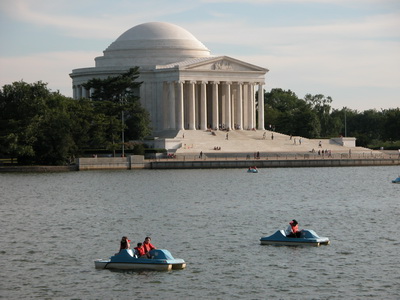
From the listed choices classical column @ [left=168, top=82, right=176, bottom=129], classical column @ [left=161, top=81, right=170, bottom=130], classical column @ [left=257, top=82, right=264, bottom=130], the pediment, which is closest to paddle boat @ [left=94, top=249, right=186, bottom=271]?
the pediment

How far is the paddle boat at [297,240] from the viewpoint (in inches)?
2048

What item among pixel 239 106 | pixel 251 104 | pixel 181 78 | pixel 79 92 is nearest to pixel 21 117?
pixel 181 78

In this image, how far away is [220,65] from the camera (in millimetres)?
160250

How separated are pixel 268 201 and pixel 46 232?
24378 millimetres

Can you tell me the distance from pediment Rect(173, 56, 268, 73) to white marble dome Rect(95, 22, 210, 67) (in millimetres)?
8195

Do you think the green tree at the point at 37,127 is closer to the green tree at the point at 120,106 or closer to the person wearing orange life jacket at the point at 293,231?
the green tree at the point at 120,106

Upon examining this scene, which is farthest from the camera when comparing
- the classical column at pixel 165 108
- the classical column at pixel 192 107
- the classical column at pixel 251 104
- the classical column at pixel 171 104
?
the classical column at pixel 251 104

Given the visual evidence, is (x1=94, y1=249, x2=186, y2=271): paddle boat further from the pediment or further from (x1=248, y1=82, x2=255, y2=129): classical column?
(x1=248, y1=82, x2=255, y2=129): classical column

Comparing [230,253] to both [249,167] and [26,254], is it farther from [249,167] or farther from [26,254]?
[249,167]

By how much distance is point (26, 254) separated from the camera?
168 ft

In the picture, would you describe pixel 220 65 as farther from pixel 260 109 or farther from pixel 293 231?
pixel 293 231

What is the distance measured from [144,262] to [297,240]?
9802mm

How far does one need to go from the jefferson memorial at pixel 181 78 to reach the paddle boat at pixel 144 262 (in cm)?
11026

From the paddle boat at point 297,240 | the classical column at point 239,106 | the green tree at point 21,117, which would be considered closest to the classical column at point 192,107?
the classical column at point 239,106
